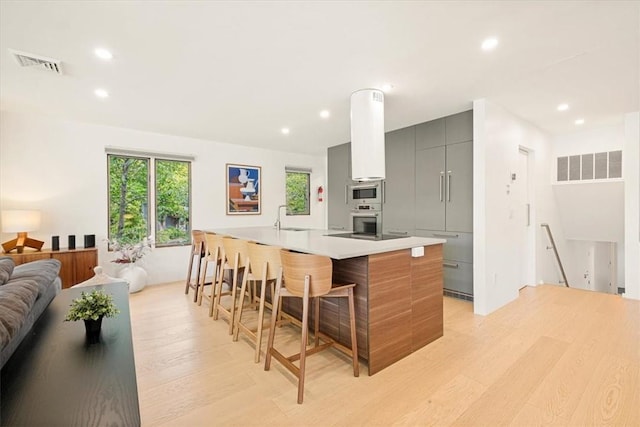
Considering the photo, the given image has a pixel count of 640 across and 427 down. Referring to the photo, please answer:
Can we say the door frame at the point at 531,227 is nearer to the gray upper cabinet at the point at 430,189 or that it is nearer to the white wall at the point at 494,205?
the white wall at the point at 494,205

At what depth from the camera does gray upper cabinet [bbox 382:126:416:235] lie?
4.34 m

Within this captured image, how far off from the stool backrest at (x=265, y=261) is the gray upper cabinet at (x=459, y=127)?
2.86 m

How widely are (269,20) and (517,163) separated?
3.72 meters

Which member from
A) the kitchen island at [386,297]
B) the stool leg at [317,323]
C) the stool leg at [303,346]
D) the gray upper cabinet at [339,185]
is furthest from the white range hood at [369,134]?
the gray upper cabinet at [339,185]

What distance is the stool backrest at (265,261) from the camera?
7.61ft

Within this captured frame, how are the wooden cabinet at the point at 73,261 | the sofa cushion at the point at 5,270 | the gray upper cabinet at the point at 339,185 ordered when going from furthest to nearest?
the gray upper cabinet at the point at 339,185, the wooden cabinet at the point at 73,261, the sofa cushion at the point at 5,270

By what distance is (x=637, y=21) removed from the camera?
195cm

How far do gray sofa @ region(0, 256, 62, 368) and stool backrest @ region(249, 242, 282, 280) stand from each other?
1306mm

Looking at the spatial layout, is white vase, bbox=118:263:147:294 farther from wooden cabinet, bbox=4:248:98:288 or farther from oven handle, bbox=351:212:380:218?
oven handle, bbox=351:212:380:218

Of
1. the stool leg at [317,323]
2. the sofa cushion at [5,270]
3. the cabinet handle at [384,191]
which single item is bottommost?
the stool leg at [317,323]

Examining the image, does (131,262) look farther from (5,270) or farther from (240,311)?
(5,270)

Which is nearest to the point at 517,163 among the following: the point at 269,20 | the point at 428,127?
the point at 428,127

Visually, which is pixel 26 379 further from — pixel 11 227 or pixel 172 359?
pixel 11 227

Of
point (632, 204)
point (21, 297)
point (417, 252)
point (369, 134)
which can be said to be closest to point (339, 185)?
point (369, 134)
